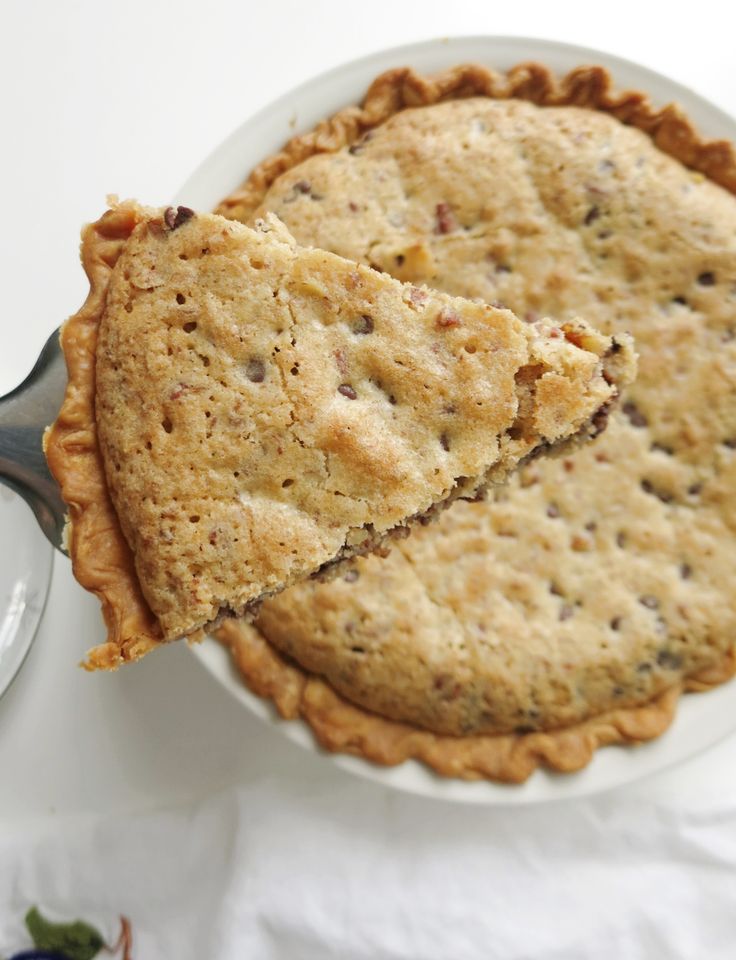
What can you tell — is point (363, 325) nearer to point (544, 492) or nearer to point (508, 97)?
point (544, 492)

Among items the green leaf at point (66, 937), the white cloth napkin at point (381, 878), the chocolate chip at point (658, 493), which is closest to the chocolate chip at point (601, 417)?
the chocolate chip at point (658, 493)

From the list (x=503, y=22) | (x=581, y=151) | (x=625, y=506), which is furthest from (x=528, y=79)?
(x=625, y=506)

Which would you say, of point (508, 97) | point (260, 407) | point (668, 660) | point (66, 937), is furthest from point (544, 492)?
point (66, 937)

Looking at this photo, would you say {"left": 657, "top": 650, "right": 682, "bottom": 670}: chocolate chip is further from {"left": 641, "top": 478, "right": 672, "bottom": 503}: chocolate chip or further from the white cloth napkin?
the white cloth napkin

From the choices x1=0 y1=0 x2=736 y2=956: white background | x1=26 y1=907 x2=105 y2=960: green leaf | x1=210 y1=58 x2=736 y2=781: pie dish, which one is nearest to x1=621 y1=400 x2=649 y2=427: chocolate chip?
x1=210 y1=58 x2=736 y2=781: pie dish

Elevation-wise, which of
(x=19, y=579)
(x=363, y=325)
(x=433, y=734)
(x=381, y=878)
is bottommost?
(x=381, y=878)

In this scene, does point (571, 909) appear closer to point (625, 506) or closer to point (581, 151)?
point (625, 506)
